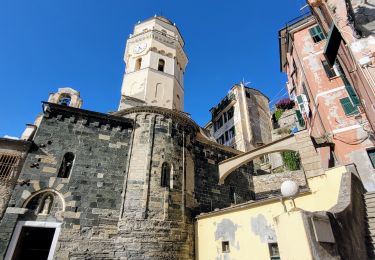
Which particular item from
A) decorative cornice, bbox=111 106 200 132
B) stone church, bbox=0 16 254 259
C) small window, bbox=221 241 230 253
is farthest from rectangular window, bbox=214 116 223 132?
small window, bbox=221 241 230 253

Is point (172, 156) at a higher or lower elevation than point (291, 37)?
lower

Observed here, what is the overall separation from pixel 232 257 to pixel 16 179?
9.89 metres

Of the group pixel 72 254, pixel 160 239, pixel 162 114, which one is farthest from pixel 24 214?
pixel 162 114

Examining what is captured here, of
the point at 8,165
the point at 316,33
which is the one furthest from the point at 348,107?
the point at 8,165

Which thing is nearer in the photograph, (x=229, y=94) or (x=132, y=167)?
(x=132, y=167)

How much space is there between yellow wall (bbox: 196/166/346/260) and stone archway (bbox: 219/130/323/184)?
840mm

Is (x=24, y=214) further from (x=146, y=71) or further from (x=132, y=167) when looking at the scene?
(x=146, y=71)

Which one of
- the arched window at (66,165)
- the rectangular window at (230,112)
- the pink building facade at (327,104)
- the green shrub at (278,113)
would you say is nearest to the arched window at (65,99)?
the arched window at (66,165)

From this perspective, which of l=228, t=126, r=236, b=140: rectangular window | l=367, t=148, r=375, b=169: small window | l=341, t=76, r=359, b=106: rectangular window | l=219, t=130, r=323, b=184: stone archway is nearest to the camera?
l=219, t=130, r=323, b=184: stone archway

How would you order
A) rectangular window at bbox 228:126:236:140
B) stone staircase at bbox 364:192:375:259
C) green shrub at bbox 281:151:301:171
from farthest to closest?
rectangular window at bbox 228:126:236:140 → green shrub at bbox 281:151:301:171 → stone staircase at bbox 364:192:375:259

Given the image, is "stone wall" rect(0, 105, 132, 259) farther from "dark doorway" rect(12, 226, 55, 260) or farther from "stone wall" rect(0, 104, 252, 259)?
"dark doorway" rect(12, 226, 55, 260)

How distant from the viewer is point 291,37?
62.4 ft

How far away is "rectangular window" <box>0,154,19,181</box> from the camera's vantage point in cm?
1059

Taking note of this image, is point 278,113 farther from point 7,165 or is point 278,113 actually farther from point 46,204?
point 7,165
